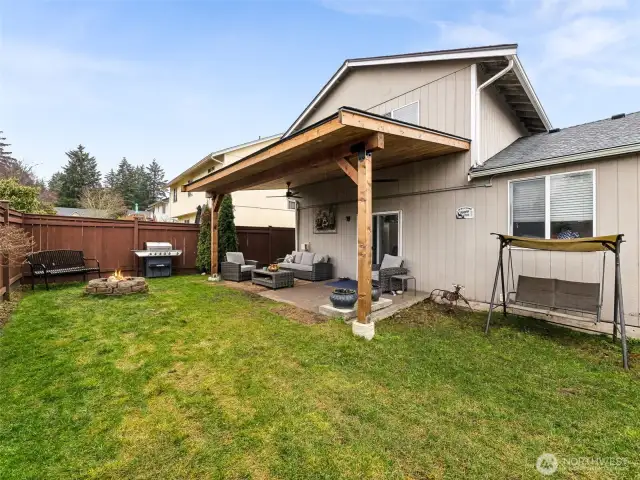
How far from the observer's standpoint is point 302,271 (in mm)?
9094

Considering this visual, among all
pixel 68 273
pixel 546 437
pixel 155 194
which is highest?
pixel 155 194

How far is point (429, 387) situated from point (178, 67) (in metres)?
13.6

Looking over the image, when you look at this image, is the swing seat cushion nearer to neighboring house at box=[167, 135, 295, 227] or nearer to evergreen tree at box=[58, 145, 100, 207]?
neighboring house at box=[167, 135, 295, 227]

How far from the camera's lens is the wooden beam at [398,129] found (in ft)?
12.7

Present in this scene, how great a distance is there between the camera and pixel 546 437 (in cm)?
221

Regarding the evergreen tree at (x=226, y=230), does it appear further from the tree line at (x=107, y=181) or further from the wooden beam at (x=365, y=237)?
the tree line at (x=107, y=181)

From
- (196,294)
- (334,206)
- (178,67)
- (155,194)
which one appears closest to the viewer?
(196,294)

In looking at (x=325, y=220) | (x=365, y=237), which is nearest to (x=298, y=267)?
(x=325, y=220)

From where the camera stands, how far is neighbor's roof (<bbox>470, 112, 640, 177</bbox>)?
4.34 metres

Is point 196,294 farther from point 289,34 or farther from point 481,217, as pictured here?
point 289,34

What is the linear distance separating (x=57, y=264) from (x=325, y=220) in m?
7.06

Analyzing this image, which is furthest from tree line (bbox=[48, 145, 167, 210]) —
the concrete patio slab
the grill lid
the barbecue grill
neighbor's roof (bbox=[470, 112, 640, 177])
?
neighbor's roof (bbox=[470, 112, 640, 177])

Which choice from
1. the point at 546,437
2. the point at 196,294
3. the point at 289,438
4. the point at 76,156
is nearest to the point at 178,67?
the point at 196,294

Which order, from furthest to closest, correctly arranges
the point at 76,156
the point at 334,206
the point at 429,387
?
the point at 76,156, the point at 334,206, the point at 429,387
